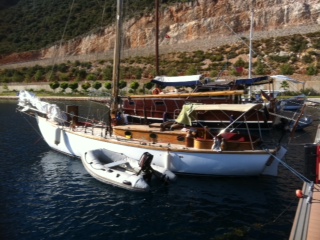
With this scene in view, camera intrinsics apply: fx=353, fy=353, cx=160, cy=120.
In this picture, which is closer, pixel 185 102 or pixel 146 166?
pixel 146 166

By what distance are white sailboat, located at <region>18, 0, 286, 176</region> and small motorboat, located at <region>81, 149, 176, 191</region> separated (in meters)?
0.66

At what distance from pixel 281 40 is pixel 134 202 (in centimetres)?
7522

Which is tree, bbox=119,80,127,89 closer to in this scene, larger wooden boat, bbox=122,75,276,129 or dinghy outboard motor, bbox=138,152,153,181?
larger wooden boat, bbox=122,75,276,129

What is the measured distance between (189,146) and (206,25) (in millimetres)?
79159

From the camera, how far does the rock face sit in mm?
85000

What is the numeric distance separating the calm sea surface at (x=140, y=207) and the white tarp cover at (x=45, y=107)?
407 centimetres

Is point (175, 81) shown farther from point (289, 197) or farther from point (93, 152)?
point (289, 197)

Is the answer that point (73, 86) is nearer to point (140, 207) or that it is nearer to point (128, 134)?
point (128, 134)

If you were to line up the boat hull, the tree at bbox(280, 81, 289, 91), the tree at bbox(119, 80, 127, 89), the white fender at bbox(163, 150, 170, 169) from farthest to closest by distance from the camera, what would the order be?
the tree at bbox(119, 80, 127, 89) → the tree at bbox(280, 81, 289, 91) → the white fender at bbox(163, 150, 170, 169) → the boat hull

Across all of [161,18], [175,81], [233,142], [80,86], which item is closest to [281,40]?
[161,18]

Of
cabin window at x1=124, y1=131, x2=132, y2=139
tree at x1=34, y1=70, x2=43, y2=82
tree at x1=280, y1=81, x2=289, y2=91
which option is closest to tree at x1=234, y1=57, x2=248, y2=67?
tree at x1=280, y1=81, x2=289, y2=91

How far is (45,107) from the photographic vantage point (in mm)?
23469

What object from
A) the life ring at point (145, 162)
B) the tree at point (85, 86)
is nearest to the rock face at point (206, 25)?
the tree at point (85, 86)

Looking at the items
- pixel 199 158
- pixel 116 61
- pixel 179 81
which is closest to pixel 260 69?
pixel 179 81
